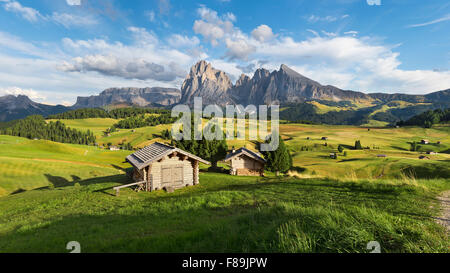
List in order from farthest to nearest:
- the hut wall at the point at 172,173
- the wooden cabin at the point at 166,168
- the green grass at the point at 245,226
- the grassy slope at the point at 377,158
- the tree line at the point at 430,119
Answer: the tree line at the point at 430,119 → the grassy slope at the point at 377,158 → the hut wall at the point at 172,173 → the wooden cabin at the point at 166,168 → the green grass at the point at 245,226

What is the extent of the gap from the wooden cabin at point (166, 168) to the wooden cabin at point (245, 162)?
599 inches

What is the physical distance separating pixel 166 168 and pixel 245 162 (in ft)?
67.9

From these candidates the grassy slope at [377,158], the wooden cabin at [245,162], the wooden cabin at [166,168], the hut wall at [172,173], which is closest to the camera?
the wooden cabin at [166,168]

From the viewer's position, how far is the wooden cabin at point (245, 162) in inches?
1602

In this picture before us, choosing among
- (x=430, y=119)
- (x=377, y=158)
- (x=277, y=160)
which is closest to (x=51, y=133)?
(x=277, y=160)

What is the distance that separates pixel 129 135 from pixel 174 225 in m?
193

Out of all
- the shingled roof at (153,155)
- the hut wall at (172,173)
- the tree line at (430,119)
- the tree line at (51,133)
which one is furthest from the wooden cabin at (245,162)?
the tree line at (430,119)

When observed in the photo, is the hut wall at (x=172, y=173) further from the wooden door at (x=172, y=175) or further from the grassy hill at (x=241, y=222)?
the grassy hill at (x=241, y=222)

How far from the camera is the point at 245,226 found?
7.97m

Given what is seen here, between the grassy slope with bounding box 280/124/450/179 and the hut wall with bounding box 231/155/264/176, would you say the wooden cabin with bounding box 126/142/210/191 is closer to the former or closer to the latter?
the hut wall with bounding box 231/155/264/176

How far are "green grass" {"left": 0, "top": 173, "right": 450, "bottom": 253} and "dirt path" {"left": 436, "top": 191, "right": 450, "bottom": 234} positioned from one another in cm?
36

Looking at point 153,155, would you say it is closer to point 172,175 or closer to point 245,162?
point 172,175

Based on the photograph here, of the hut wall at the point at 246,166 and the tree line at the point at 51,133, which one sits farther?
the tree line at the point at 51,133
